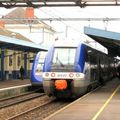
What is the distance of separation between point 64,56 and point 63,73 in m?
1.07

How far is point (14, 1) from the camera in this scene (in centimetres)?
2011

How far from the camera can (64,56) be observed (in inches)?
934

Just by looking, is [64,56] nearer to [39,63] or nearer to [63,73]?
[63,73]

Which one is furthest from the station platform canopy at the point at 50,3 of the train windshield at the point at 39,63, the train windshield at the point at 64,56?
the train windshield at the point at 39,63

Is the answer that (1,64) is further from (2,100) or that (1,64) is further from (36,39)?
(36,39)

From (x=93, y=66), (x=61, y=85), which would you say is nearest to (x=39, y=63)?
(x=93, y=66)

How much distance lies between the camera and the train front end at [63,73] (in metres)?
22.9

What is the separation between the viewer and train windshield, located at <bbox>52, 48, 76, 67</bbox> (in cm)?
2348

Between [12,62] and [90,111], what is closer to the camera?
[90,111]

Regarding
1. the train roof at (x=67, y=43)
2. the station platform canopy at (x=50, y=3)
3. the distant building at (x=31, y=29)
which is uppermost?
the distant building at (x=31, y=29)

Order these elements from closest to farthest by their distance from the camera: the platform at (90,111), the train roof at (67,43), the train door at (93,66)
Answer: the platform at (90,111)
the train roof at (67,43)
the train door at (93,66)

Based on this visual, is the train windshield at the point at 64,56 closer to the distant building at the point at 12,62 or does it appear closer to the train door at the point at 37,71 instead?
the train door at the point at 37,71

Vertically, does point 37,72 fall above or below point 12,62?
below

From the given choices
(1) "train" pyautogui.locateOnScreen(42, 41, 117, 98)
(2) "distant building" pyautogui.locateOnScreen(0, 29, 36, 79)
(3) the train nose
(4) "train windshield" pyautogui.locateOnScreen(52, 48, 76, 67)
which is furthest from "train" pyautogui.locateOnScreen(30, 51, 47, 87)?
(2) "distant building" pyautogui.locateOnScreen(0, 29, 36, 79)
